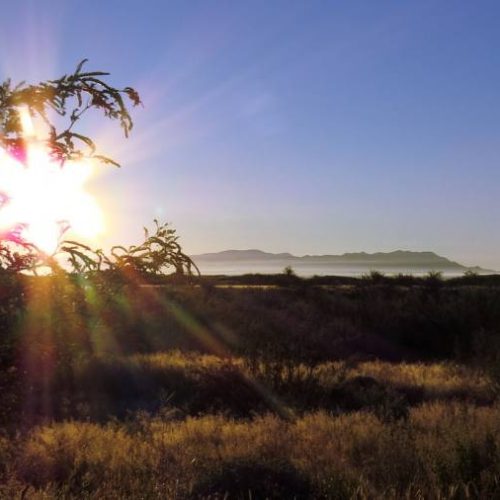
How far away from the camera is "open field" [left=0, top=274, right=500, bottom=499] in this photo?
4297mm

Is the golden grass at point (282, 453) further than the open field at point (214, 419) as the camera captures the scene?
Yes

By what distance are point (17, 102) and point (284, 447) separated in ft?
16.8

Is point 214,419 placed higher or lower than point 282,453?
lower

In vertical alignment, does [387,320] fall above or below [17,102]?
below

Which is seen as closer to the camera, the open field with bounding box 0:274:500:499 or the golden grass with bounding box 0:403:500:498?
the open field with bounding box 0:274:500:499

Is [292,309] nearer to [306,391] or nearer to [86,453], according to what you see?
[306,391]

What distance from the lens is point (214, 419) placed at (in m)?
10.1

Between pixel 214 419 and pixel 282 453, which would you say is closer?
pixel 282 453

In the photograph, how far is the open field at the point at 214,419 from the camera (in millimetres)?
4297

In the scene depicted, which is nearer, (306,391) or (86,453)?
(86,453)

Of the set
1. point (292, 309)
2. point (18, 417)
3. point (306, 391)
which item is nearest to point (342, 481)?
point (18, 417)

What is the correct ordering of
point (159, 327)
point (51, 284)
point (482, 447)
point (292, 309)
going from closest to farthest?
point (51, 284) → point (482, 447) → point (159, 327) → point (292, 309)

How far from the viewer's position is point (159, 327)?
2877 centimetres

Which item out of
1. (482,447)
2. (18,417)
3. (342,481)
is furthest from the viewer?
(482,447)
